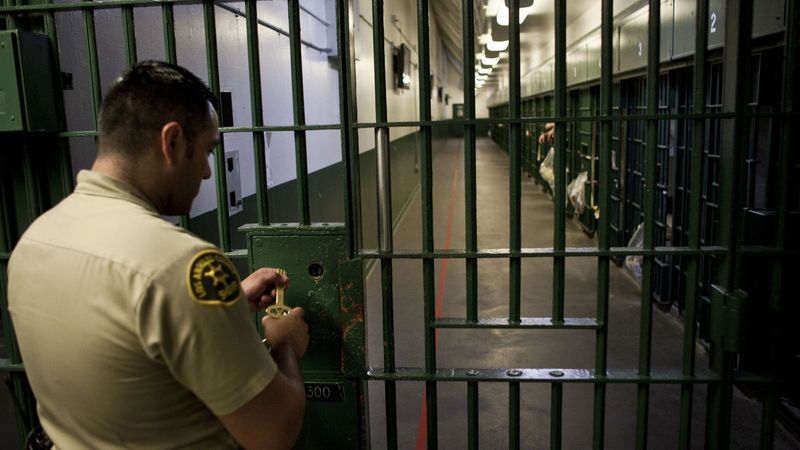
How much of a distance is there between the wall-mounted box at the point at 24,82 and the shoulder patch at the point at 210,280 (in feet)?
4.56

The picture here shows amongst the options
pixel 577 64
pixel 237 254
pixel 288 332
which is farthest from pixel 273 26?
pixel 577 64

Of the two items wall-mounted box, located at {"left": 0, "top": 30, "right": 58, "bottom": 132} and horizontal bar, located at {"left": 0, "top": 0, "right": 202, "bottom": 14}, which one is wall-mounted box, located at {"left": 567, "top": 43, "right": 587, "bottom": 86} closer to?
horizontal bar, located at {"left": 0, "top": 0, "right": 202, "bottom": 14}

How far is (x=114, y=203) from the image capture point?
4.40ft

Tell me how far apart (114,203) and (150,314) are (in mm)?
289

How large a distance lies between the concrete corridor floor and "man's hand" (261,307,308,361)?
5.15 feet

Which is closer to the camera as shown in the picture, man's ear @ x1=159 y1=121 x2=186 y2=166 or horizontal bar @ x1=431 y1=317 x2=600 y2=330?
man's ear @ x1=159 y1=121 x2=186 y2=166

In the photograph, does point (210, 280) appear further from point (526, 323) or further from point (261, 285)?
point (526, 323)

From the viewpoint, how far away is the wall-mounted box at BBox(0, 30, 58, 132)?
2.16 metres

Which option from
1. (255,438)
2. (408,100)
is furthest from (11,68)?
(408,100)

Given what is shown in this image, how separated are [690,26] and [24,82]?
4183 millimetres

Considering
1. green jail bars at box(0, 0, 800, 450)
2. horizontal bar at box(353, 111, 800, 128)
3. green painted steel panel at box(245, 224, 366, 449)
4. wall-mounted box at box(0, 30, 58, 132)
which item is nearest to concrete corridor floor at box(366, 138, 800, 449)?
green jail bars at box(0, 0, 800, 450)

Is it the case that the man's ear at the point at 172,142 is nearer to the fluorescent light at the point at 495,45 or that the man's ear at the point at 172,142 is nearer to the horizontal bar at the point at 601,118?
the horizontal bar at the point at 601,118

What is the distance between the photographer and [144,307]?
4.00ft

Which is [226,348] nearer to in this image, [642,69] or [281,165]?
[281,165]
